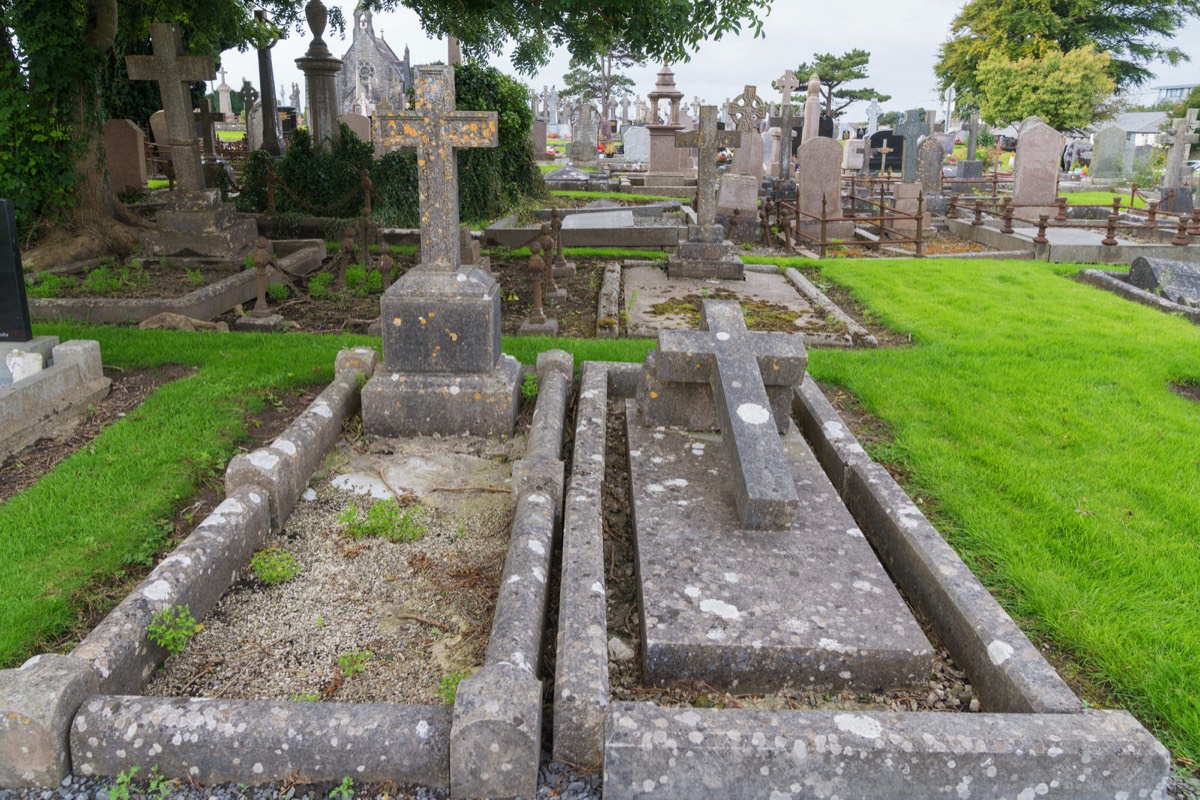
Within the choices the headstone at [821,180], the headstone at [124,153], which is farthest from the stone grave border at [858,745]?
the headstone at [124,153]

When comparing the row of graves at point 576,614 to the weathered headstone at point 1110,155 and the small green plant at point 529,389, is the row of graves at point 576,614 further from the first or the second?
the weathered headstone at point 1110,155

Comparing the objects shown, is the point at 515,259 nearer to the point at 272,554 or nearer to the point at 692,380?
the point at 692,380

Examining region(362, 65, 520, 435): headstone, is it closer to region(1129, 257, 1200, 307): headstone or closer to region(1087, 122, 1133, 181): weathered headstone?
region(1129, 257, 1200, 307): headstone

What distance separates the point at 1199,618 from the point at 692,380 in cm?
245

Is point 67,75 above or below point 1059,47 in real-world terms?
below

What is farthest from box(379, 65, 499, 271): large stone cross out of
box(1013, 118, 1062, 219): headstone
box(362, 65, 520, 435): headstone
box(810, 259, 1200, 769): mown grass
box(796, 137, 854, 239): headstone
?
box(1013, 118, 1062, 219): headstone

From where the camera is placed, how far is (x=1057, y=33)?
36531 mm

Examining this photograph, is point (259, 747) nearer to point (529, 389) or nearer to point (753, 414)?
point (753, 414)

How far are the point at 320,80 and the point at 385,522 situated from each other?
1319cm

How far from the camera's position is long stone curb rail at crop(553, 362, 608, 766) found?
2.44m

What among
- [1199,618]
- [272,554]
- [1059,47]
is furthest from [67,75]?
[1059,47]

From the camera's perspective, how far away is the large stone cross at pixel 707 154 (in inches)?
448

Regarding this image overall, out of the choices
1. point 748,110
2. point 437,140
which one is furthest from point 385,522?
point 748,110

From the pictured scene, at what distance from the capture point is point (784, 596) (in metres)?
3.15
